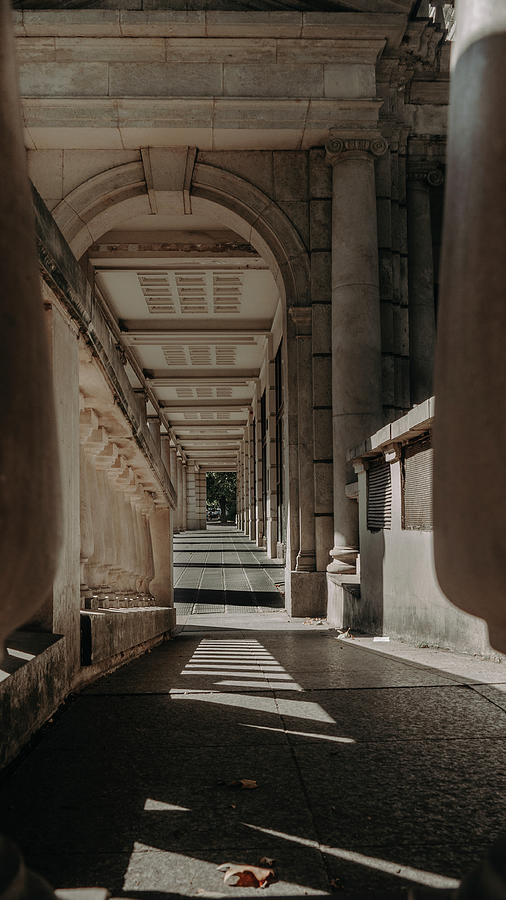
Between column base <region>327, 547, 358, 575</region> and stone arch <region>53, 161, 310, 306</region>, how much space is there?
10.5ft

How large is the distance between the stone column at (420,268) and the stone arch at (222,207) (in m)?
1.78

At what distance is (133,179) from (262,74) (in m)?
2.09

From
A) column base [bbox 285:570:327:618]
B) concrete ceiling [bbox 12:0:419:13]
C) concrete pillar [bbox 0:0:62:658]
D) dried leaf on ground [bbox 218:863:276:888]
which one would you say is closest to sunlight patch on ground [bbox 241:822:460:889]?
dried leaf on ground [bbox 218:863:276:888]

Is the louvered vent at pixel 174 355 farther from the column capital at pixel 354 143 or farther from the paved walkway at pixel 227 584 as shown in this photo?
the column capital at pixel 354 143

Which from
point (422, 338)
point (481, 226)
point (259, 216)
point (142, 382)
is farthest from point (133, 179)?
point (142, 382)

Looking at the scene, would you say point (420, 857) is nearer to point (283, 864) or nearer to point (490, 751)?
point (283, 864)

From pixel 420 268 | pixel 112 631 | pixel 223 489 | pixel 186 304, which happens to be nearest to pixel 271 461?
pixel 186 304

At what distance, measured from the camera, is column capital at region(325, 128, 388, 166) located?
8805mm

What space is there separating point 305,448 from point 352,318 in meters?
1.79

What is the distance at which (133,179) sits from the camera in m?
9.35

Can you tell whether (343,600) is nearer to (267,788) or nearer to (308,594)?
(308,594)

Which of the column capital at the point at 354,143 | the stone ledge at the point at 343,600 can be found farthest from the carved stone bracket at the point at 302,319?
the stone ledge at the point at 343,600

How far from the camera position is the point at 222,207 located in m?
9.54

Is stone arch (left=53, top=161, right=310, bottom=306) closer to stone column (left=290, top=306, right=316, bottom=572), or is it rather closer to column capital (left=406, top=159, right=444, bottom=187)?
stone column (left=290, top=306, right=316, bottom=572)
